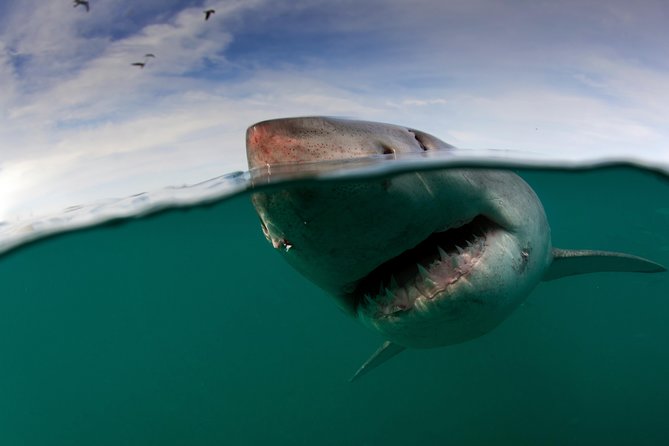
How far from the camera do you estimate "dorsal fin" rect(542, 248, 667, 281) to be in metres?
5.13

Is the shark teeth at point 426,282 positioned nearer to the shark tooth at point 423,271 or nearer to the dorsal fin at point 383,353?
the shark tooth at point 423,271

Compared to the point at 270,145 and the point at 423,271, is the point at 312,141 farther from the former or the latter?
the point at 423,271

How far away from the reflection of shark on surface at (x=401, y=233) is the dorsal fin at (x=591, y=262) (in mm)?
1890

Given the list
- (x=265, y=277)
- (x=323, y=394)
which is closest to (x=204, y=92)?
(x=323, y=394)

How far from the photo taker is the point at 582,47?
16.0 feet

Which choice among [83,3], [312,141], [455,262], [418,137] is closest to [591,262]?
[418,137]

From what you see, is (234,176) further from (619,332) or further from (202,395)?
(619,332)

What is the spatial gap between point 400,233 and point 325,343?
29.1m

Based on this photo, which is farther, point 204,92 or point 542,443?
point 542,443

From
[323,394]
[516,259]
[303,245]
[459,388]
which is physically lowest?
[323,394]

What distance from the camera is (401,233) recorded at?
2.57m

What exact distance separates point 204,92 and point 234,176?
39.6 inches

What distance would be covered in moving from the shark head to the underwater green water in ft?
19.3

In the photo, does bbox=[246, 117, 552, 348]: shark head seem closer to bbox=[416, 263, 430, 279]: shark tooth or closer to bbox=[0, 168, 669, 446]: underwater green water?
bbox=[416, 263, 430, 279]: shark tooth
